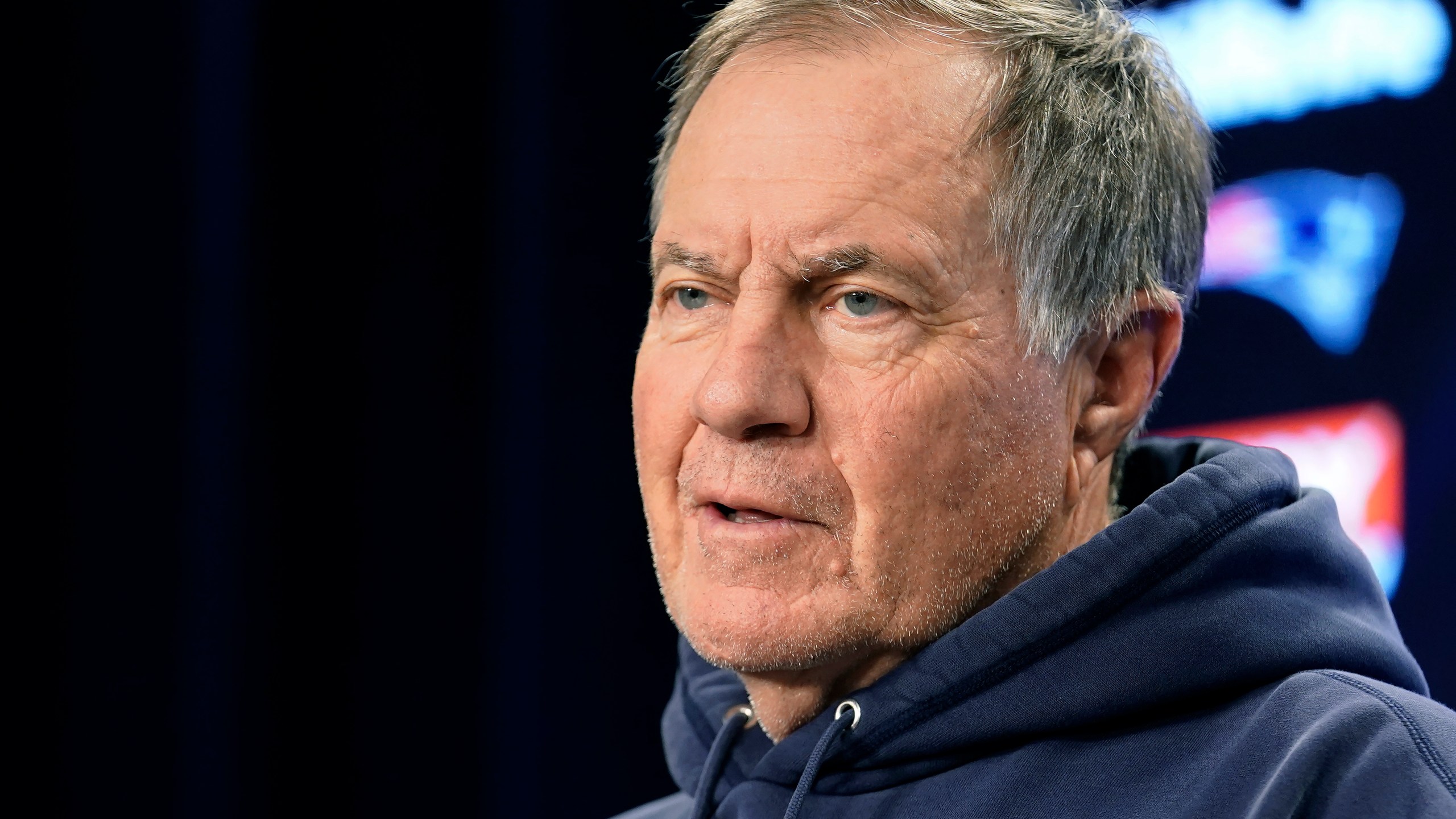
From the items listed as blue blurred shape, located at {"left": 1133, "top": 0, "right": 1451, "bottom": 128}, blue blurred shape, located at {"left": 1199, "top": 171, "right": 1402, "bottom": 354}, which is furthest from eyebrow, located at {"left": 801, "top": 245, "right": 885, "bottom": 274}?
blue blurred shape, located at {"left": 1199, "top": 171, "right": 1402, "bottom": 354}

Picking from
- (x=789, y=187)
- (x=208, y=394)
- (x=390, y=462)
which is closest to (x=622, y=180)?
(x=390, y=462)

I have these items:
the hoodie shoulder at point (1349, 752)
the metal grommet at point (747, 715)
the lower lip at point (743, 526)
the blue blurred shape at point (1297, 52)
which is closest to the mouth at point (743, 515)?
the lower lip at point (743, 526)

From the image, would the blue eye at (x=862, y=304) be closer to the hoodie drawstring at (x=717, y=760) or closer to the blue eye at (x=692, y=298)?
the blue eye at (x=692, y=298)

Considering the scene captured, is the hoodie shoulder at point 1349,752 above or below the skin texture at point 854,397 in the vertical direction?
below

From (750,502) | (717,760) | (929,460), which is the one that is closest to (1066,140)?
(929,460)

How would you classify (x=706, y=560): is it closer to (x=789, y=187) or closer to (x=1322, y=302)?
(x=789, y=187)

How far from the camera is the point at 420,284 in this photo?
2500 mm

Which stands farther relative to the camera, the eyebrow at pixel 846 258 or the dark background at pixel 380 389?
the dark background at pixel 380 389

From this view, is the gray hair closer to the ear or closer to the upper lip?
the ear

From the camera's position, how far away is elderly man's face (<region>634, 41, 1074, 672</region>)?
1.11m

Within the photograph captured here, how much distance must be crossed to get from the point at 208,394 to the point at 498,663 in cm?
74

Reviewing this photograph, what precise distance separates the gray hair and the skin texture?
25 millimetres

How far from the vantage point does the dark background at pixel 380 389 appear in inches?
79.8

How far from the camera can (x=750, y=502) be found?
112 centimetres
